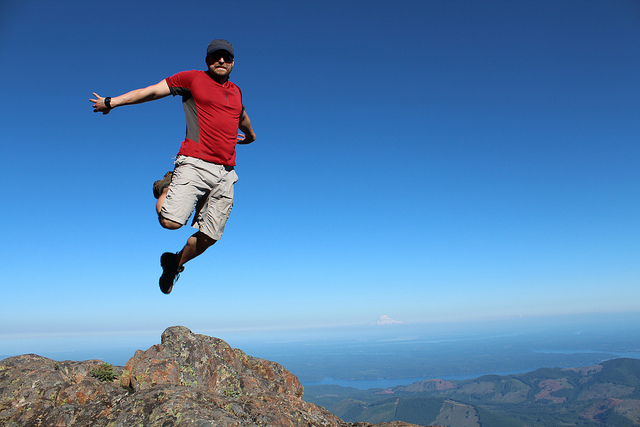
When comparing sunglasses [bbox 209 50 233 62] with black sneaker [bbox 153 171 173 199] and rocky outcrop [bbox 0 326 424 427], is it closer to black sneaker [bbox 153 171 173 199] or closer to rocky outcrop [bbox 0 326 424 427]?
black sneaker [bbox 153 171 173 199]

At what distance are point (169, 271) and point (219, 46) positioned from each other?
372 centimetres

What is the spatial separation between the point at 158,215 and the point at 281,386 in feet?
18.9

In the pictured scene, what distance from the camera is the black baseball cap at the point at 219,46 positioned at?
5.22 m

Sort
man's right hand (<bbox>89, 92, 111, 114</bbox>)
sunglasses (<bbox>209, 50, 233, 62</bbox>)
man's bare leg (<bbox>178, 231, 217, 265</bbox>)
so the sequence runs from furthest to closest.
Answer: man's bare leg (<bbox>178, 231, 217, 265</bbox>) < sunglasses (<bbox>209, 50, 233, 62</bbox>) < man's right hand (<bbox>89, 92, 111, 114</bbox>)

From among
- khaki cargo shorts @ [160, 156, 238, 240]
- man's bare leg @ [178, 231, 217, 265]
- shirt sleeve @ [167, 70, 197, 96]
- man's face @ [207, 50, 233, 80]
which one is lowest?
man's bare leg @ [178, 231, 217, 265]

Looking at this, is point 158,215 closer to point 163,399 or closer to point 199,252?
point 199,252

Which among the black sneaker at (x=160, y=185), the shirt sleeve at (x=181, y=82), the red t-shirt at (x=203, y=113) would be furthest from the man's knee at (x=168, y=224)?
the shirt sleeve at (x=181, y=82)

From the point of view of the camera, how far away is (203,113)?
215 inches

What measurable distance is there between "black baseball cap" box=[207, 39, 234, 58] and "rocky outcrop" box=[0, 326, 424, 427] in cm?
514

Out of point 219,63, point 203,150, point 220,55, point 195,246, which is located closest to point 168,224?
point 195,246

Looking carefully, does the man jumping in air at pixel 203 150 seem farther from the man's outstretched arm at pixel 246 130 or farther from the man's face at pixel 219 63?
the man's outstretched arm at pixel 246 130

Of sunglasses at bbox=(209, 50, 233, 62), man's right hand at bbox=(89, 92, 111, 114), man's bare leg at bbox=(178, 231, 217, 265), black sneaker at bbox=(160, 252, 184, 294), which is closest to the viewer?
man's right hand at bbox=(89, 92, 111, 114)

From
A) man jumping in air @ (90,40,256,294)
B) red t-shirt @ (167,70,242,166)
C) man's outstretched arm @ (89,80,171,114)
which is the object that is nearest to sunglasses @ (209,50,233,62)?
man jumping in air @ (90,40,256,294)

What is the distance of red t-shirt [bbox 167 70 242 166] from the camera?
542 centimetres
